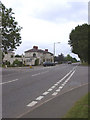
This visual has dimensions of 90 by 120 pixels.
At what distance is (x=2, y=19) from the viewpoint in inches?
1331

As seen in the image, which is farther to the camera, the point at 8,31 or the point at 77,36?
the point at 77,36

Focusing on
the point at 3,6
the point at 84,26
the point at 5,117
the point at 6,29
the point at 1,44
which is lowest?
the point at 5,117

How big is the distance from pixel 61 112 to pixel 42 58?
144730 mm

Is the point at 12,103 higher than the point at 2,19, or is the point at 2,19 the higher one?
the point at 2,19

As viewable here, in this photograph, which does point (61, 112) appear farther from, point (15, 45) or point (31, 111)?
point (15, 45)

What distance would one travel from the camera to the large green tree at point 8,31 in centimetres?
3376

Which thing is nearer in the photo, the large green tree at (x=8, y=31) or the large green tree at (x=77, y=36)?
the large green tree at (x=8, y=31)

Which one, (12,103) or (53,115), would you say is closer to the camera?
(53,115)

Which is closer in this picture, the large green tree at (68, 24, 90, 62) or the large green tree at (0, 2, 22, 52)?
the large green tree at (0, 2, 22, 52)

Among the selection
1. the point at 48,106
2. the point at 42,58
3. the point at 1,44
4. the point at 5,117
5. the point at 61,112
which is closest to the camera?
the point at 5,117

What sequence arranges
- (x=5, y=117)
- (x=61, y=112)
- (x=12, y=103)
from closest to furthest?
(x=5, y=117) → (x=61, y=112) → (x=12, y=103)

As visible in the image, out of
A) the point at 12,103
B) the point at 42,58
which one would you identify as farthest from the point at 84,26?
the point at 12,103

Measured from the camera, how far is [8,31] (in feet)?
113

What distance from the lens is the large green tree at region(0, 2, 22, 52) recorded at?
3376cm
